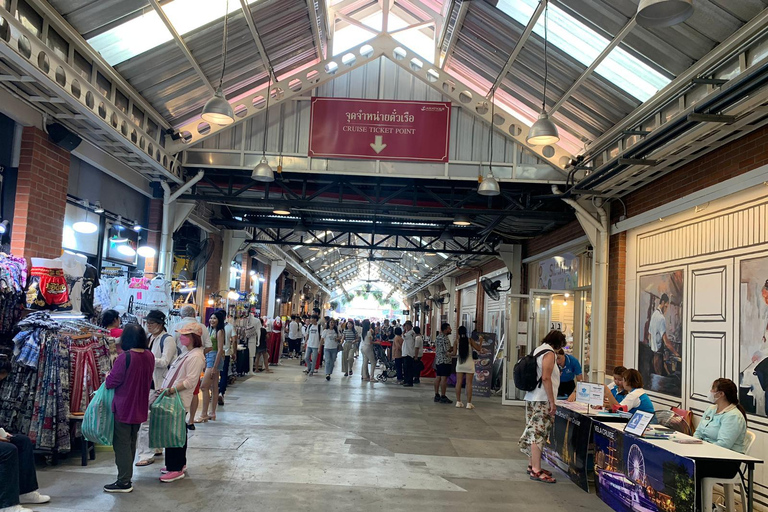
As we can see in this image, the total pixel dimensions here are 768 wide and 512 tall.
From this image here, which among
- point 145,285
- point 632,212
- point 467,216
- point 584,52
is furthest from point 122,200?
point 632,212

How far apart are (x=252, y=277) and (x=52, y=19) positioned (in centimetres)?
1381

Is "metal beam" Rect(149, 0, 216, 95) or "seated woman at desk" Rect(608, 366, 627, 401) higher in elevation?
"metal beam" Rect(149, 0, 216, 95)

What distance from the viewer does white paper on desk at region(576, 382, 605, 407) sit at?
6227 millimetres

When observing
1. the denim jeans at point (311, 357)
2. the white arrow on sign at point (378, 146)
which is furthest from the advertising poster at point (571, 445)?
the denim jeans at point (311, 357)

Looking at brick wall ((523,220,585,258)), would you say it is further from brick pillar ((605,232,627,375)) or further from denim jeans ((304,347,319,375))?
denim jeans ((304,347,319,375))

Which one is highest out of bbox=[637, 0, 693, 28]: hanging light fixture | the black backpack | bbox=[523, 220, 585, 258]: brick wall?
bbox=[637, 0, 693, 28]: hanging light fixture

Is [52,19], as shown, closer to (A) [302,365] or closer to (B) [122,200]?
(B) [122,200]

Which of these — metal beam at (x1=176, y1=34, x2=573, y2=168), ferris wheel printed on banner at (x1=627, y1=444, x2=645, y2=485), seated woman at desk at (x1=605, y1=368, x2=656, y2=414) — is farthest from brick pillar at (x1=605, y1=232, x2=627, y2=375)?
ferris wheel printed on banner at (x1=627, y1=444, x2=645, y2=485)

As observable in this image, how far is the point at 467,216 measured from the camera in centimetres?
1154

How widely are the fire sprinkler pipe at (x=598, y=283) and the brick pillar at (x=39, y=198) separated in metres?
7.34

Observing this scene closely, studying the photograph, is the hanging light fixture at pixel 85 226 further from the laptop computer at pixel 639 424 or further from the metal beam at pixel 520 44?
the laptop computer at pixel 639 424

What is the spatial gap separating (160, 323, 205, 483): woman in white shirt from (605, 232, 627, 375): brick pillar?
245 inches

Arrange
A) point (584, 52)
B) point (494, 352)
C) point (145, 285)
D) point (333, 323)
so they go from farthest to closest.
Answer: point (333, 323) < point (494, 352) < point (145, 285) < point (584, 52)

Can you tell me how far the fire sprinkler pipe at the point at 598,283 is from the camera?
30.0 feet
